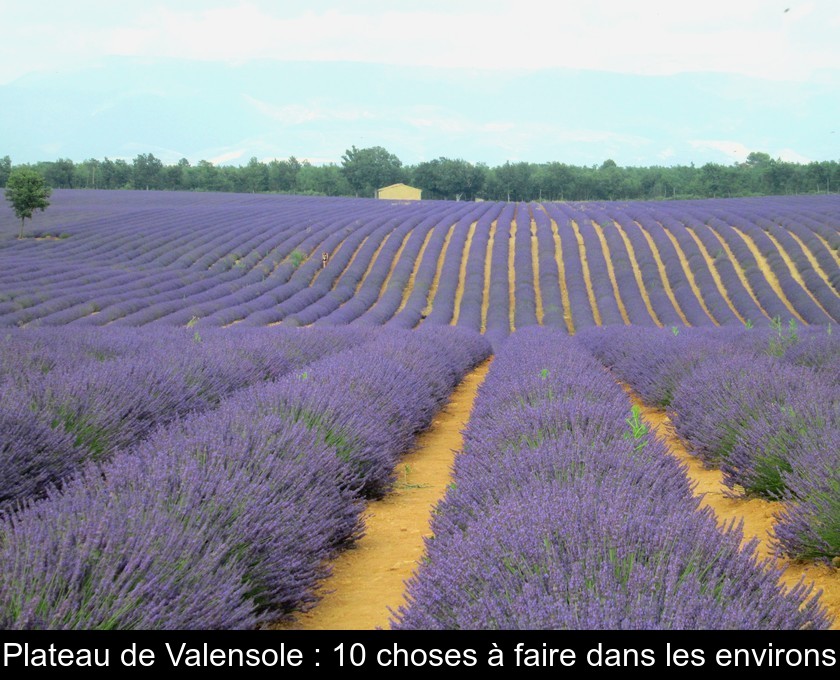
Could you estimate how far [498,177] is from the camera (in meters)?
64.8

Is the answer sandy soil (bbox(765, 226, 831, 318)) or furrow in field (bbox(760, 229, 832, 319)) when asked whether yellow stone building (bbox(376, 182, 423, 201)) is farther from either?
sandy soil (bbox(765, 226, 831, 318))

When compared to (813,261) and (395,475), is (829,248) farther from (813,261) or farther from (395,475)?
(395,475)

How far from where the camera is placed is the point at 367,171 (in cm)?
6762

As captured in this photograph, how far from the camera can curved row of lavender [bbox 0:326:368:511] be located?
13.1 feet

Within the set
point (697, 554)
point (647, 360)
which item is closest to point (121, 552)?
point (697, 554)

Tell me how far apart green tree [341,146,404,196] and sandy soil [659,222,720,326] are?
40.8 metres

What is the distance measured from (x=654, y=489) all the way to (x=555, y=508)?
742 mm

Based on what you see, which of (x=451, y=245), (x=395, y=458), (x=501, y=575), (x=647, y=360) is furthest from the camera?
(x=451, y=245)

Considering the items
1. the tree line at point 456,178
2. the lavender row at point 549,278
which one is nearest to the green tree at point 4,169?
the tree line at point 456,178

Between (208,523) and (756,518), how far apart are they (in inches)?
115

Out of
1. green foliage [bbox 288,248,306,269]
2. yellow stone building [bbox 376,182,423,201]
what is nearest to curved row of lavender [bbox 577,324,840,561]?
green foliage [bbox 288,248,306,269]
